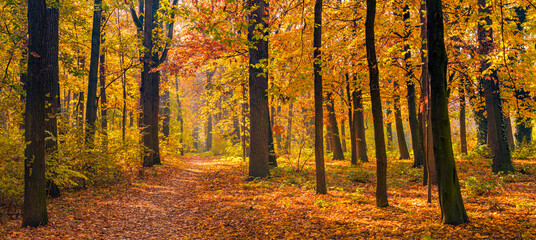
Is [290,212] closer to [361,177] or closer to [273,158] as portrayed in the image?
[361,177]

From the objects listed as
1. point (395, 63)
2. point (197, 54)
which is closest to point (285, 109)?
point (197, 54)

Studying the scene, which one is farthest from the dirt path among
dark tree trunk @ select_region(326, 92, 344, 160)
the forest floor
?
dark tree trunk @ select_region(326, 92, 344, 160)

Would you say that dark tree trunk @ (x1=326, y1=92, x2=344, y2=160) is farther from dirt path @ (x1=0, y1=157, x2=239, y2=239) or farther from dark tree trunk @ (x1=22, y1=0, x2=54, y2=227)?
dark tree trunk @ (x1=22, y1=0, x2=54, y2=227)

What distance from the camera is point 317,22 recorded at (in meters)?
8.58

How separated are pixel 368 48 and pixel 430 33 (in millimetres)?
1633

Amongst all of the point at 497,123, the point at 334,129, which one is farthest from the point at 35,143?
the point at 334,129

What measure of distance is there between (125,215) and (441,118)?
774 centimetres

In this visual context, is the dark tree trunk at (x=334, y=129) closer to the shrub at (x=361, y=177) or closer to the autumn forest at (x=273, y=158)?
the autumn forest at (x=273, y=158)

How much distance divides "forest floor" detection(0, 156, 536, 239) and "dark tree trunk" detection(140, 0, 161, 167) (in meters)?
5.20

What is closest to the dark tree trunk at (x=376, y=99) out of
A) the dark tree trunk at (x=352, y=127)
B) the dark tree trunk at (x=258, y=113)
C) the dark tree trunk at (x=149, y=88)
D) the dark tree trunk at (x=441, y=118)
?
the dark tree trunk at (x=441, y=118)

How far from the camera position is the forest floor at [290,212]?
5.56 metres

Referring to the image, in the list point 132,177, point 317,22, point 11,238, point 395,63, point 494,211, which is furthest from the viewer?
point 132,177

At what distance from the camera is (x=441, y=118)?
5.05 metres

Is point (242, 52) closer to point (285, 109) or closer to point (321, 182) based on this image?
point (321, 182)
